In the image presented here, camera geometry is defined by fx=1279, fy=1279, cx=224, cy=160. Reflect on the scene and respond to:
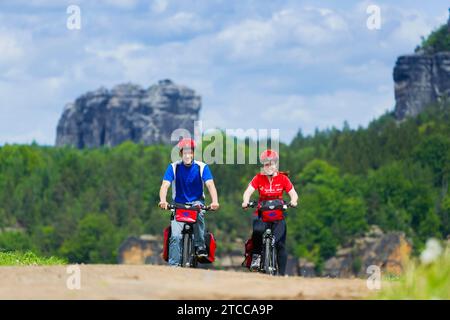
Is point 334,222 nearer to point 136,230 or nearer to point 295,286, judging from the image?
point 136,230

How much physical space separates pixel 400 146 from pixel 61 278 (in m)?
186

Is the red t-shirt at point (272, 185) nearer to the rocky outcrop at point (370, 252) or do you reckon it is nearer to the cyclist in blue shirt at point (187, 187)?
the cyclist in blue shirt at point (187, 187)

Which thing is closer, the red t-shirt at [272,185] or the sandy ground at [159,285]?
the sandy ground at [159,285]

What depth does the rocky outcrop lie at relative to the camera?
156 metres

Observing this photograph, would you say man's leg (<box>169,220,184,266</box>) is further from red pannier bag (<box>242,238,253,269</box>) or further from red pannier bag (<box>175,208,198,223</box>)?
red pannier bag (<box>242,238,253,269</box>)

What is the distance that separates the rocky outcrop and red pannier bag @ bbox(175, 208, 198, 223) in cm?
13278

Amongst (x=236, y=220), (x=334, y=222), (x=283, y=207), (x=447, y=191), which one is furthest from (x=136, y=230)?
(x=283, y=207)

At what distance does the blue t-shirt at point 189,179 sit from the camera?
1694 centimetres

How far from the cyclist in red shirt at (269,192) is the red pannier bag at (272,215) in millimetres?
88

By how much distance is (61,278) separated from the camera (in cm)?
1324

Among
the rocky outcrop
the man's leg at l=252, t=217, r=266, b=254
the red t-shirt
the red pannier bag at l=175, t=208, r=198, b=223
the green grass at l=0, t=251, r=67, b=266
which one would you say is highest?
the red t-shirt

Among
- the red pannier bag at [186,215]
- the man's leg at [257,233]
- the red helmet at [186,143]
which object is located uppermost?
the red helmet at [186,143]

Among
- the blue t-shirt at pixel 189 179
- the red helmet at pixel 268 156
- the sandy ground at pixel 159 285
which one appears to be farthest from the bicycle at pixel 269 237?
the sandy ground at pixel 159 285

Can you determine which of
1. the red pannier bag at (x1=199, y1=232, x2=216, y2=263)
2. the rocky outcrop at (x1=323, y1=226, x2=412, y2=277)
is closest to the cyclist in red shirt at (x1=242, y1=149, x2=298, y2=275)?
the red pannier bag at (x1=199, y1=232, x2=216, y2=263)
